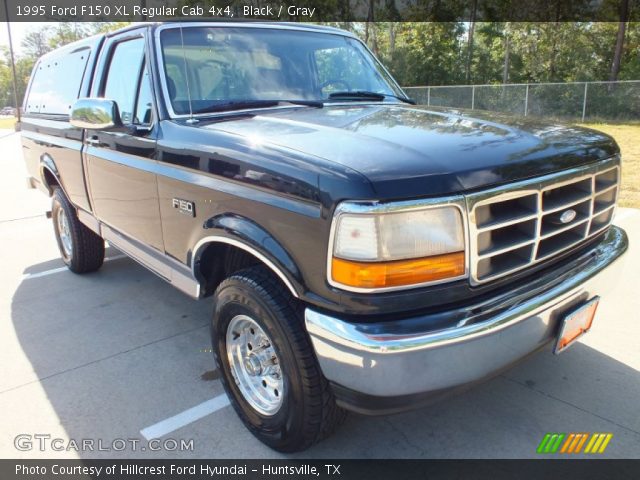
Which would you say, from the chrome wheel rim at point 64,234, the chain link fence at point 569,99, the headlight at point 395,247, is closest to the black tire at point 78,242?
the chrome wheel rim at point 64,234

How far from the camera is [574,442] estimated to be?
2488 mm

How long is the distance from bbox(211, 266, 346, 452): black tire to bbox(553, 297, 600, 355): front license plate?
105 centimetres

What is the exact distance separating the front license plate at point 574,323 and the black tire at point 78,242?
4.12 metres

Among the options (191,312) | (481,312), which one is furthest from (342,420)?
(191,312)

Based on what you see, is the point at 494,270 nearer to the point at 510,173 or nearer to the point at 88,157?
the point at 510,173

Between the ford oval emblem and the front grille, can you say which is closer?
the front grille

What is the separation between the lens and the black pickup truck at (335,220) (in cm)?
188

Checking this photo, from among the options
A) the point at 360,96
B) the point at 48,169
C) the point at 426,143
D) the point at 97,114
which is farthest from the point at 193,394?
the point at 48,169

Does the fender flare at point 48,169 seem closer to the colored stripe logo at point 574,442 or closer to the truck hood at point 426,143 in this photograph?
the truck hood at point 426,143

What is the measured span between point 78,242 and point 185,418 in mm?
2683

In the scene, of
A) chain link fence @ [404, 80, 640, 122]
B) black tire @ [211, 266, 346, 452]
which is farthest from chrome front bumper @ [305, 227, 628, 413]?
chain link fence @ [404, 80, 640, 122]

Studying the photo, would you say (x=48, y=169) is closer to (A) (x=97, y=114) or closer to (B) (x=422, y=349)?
(A) (x=97, y=114)

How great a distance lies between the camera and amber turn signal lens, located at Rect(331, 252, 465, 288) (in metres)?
1.88

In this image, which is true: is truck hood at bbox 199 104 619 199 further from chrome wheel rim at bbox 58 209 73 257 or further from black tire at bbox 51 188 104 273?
chrome wheel rim at bbox 58 209 73 257
